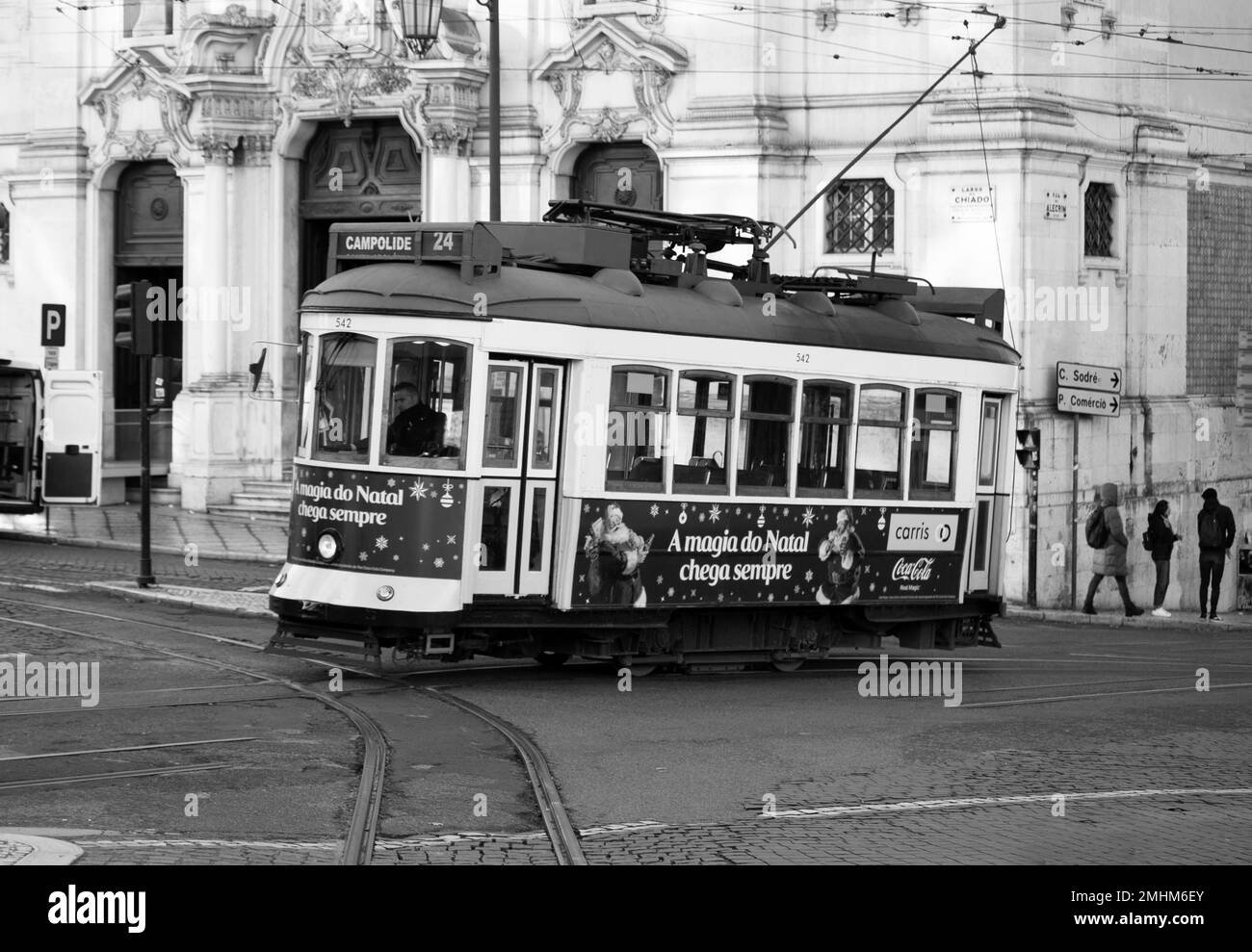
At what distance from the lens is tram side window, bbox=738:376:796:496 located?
1658 centimetres

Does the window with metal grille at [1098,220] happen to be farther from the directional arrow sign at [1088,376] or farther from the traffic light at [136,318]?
the traffic light at [136,318]

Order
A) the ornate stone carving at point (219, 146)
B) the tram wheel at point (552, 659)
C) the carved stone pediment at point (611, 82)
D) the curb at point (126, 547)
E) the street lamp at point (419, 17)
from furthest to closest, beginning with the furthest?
1. the ornate stone carving at point (219, 146)
2. the carved stone pediment at point (611, 82)
3. the curb at point (126, 547)
4. the street lamp at point (419, 17)
5. the tram wheel at point (552, 659)

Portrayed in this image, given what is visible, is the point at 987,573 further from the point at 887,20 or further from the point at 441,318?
the point at 887,20

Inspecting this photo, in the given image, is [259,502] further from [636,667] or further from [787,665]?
[636,667]

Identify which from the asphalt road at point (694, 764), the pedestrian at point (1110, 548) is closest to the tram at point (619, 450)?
the asphalt road at point (694, 764)

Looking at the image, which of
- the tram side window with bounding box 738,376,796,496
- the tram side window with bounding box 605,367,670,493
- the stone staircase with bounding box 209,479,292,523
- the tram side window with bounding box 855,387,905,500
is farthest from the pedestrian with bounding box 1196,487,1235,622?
the stone staircase with bounding box 209,479,292,523

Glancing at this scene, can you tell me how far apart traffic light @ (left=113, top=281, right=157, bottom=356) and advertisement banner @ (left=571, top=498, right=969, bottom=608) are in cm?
839

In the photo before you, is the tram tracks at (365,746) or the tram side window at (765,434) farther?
the tram side window at (765,434)

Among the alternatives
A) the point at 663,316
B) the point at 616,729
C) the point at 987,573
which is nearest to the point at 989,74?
the point at 987,573

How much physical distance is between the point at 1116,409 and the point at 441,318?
16.9 m

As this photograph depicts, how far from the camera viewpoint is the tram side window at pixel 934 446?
18.0 metres

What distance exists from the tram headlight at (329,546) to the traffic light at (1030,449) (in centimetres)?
1397

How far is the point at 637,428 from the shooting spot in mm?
15883

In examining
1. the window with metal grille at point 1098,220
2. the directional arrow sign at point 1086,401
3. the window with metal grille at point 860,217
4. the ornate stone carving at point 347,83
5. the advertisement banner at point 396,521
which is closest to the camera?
the advertisement banner at point 396,521
